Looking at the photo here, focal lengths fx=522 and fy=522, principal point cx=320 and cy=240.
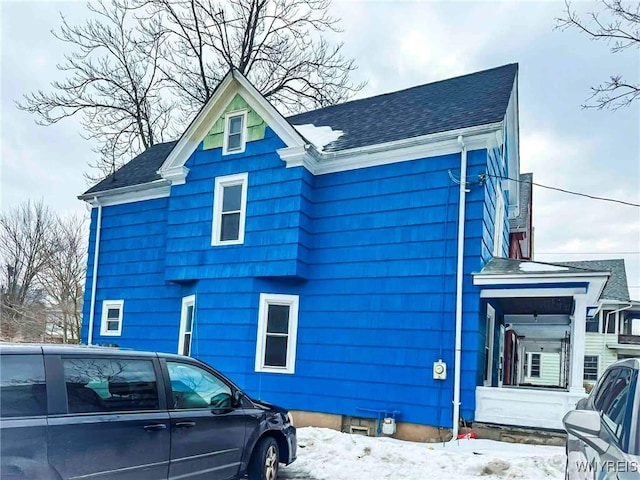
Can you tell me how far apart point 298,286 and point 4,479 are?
727 centimetres

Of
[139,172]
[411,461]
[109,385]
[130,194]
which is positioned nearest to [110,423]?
[109,385]

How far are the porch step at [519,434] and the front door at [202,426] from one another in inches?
181

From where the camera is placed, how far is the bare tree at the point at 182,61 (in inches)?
867

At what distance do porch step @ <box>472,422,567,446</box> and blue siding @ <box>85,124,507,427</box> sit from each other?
0.88 ft

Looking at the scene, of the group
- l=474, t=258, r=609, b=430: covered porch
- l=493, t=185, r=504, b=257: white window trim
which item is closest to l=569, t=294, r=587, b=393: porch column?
l=474, t=258, r=609, b=430: covered porch

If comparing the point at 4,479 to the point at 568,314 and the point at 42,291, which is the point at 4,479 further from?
the point at 42,291

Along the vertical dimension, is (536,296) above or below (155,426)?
above

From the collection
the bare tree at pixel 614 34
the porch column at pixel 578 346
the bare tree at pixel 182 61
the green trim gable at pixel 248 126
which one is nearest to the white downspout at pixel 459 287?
the porch column at pixel 578 346

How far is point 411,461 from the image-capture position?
21.6 feet

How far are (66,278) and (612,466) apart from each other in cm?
2961

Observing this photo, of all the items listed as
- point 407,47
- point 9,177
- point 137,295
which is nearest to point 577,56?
point 407,47

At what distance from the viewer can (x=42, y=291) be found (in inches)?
1174

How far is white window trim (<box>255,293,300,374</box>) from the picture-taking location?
1018 cm

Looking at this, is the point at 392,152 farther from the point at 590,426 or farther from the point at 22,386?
the point at 22,386
